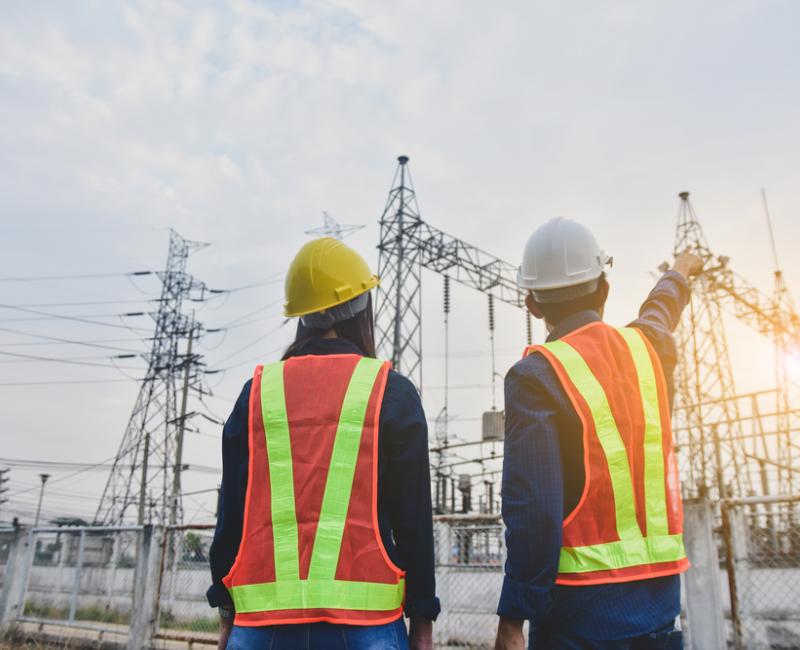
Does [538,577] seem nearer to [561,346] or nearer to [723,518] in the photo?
[561,346]

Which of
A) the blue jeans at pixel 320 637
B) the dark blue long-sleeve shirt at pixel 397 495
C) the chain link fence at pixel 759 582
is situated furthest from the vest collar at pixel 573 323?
the chain link fence at pixel 759 582

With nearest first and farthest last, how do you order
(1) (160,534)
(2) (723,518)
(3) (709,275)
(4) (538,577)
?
1. (4) (538,577)
2. (2) (723,518)
3. (1) (160,534)
4. (3) (709,275)

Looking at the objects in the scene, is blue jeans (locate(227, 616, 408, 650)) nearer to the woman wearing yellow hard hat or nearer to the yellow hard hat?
the woman wearing yellow hard hat

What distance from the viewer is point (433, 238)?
19.7m

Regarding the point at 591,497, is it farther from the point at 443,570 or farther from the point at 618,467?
the point at 443,570

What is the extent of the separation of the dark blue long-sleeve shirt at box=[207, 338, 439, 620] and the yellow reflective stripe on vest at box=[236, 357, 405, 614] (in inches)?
2.5

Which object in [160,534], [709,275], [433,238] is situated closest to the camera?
[160,534]

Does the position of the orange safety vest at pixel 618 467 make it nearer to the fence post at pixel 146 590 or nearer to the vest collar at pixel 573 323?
the vest collar at pixel 573 323

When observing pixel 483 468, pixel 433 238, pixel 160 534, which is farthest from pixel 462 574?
pixel 483 468

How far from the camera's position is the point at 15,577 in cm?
930

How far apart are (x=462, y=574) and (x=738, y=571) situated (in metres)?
3.61

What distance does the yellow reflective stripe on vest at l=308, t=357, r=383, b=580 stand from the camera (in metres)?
1.73

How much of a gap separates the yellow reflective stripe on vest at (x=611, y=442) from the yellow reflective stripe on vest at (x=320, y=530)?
0.57 m

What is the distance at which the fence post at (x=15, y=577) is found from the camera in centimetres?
919
